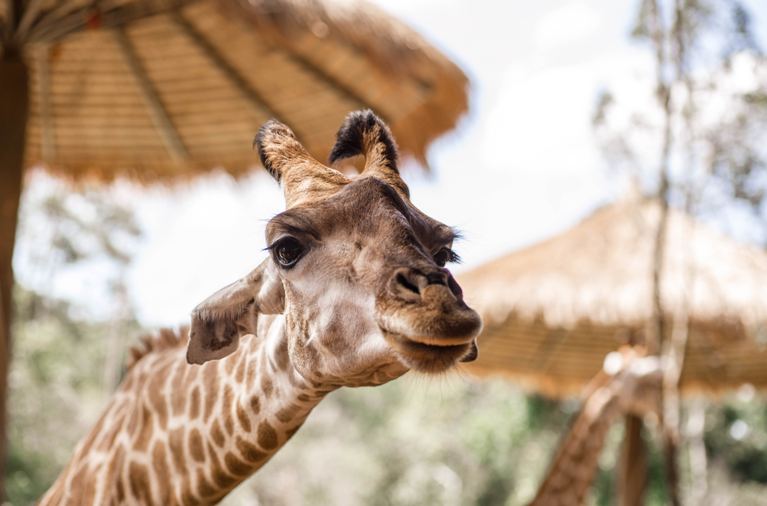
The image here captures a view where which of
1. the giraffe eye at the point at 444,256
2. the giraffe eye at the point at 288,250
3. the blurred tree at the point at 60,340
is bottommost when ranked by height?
the blurred tree at the point at 60,340

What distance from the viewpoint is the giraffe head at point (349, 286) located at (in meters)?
0.97

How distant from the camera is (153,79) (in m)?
3.25

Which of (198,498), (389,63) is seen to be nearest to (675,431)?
(389,63)

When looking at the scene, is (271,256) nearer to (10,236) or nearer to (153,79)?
(10,236)

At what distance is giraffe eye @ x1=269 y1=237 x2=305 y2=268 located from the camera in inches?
45.7

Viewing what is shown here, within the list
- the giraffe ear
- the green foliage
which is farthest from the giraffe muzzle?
the green foliage

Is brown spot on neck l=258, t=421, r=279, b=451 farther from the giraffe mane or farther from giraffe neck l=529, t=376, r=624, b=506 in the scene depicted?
giraffe neck l=529, t=376, r=624, b=506

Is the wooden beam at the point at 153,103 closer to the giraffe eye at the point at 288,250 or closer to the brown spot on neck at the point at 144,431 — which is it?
the brown spot on neck at the point at 144,431

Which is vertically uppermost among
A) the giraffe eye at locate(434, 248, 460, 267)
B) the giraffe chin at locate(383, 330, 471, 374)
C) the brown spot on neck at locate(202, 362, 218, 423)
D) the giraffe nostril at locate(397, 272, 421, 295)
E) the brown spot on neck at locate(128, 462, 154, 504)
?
the giraffe nostril at locate(397, 272, 421, 295)

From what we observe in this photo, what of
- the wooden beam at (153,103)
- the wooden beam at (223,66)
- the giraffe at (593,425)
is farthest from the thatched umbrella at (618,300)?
the wooden beam at (153,103)

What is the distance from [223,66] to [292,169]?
2060 millimetres

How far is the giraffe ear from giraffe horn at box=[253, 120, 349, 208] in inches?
6.7

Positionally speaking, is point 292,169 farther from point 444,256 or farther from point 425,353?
point 425,353

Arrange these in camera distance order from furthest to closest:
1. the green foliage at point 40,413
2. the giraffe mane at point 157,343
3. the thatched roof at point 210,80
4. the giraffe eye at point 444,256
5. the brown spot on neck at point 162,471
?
1. the green foliage at point 40,413
2. the thatched roof at point 210,80
3. the giraffe mane at point 157,343
4. the brown spot on neck at point 162,471
5. the giraffe eye at point 444,256
